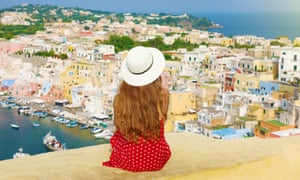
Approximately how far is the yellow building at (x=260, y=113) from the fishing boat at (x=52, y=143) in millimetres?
2917

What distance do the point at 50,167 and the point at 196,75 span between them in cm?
1035

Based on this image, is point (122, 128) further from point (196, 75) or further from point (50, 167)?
point (196, 75)

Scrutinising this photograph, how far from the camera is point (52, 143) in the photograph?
8.31 meters

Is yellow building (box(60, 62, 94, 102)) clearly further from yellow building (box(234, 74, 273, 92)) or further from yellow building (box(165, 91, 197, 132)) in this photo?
yellow building (box(234, 74, 273, 92))

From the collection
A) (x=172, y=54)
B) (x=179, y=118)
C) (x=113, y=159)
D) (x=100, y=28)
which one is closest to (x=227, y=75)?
(x=179, y=118)

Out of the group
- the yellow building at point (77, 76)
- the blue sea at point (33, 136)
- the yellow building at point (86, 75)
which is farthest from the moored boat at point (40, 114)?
the yellow building at point (77, 76)

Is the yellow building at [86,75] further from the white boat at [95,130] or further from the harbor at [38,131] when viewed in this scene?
the white boat at [95,130]

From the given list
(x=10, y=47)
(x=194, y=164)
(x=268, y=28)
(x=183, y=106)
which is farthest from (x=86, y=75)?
(x=268, y=28)

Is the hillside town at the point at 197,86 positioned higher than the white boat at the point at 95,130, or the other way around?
the hillside town at the point at 197,86

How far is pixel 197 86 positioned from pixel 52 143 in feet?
9.28

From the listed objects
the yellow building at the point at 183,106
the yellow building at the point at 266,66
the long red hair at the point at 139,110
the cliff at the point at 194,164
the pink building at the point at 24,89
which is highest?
the long red hair at the point at 139,110

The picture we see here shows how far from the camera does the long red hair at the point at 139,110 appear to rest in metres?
0.97

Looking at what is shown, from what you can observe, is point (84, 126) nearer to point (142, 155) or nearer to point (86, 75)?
point (86, 75)

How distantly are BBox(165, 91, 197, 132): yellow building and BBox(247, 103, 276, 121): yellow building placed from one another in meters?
0.97
